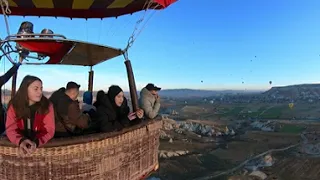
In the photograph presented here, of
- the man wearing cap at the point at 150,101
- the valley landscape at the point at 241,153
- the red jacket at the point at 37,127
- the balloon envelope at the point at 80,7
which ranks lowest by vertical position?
the valley landscape at the point at 241,153

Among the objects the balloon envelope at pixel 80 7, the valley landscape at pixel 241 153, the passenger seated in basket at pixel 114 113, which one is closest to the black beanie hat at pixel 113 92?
the passenger seated in basket at pixel 114 113

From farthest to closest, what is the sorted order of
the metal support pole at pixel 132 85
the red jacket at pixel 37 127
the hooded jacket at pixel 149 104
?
the hooded jacket at pixel 149 104
the metal support pole at pixel 132 85
the red jacket at pixel 37 127

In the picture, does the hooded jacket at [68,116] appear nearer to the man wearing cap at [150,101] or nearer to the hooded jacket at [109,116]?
the hooded jacket at [109,116]

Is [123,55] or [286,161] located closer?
[123,55]

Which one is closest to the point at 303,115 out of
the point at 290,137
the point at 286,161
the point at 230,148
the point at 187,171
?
the point at 290,137

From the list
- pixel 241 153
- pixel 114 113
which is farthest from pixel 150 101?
pixel 241 153

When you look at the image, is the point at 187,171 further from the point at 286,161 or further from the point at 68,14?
the point at 68,14
